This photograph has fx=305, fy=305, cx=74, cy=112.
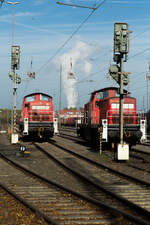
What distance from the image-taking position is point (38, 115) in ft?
76.0

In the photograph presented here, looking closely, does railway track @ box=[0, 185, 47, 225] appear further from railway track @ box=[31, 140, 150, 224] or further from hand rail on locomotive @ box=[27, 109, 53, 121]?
hand rail on locomotive @ box=[27, 109, 53, 121]

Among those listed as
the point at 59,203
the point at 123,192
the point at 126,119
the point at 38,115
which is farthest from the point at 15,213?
the point at 38,115

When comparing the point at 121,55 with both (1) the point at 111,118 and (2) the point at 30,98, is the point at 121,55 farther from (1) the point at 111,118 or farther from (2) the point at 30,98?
(2) the point at 30,98

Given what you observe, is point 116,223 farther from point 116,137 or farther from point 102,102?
point 102,102

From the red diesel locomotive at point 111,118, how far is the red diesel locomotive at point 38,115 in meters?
3.62

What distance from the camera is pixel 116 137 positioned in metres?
16.2

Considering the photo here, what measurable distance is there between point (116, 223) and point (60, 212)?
48.2 inches

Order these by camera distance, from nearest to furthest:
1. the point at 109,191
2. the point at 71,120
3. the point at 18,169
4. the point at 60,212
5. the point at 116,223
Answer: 1. the point at 116,223
2. the point at 60,212
3. the point at 109,191
4. the point at 18,169
5. the point at 71,120

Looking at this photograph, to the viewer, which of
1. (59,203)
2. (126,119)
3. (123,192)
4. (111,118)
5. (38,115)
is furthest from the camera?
(38,115)

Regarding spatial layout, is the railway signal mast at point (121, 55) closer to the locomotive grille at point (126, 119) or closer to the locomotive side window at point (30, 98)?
the locomotive grille at point (126, 119)

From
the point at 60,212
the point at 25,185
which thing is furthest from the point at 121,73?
the point at 60,212

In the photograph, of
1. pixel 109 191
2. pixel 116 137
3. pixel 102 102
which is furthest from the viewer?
pixel 102 102

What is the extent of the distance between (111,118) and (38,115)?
7.78 metres

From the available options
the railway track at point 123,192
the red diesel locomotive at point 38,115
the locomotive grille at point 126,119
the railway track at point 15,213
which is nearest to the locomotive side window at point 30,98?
the red diesel locomotive at point 38,115
